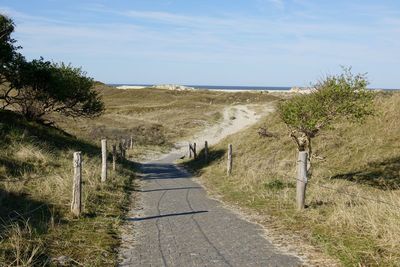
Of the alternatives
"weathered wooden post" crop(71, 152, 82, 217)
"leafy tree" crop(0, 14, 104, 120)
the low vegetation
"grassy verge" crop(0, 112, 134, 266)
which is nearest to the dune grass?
"grassy verge" crop(0, 112, 134, 266)

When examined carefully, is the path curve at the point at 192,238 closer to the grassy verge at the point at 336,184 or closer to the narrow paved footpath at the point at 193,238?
the narrow paved footpath at the point at 193,238

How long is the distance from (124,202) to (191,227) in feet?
13.7

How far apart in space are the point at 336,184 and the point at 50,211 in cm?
980

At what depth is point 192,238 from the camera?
9.02 meters

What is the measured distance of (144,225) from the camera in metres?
10.5

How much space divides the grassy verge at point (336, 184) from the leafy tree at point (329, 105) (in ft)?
4.45

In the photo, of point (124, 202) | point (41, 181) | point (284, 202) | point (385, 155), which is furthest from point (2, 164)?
point (385, 155)

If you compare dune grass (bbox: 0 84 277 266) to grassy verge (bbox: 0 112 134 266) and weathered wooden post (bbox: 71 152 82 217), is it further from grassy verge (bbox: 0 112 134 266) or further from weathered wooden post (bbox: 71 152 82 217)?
weathered wooden post (bbox: 71 152 82 217)

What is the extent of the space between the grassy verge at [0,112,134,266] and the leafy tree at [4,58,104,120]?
7.28 meters

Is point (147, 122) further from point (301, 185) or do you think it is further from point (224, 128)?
point (301, 185)

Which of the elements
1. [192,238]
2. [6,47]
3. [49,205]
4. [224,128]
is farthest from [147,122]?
[192,238]

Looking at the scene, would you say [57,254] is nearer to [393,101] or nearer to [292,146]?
[292,146]

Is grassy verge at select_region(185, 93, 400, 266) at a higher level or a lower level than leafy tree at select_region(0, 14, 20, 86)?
lower

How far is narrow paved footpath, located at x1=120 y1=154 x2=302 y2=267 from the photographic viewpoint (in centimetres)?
753
